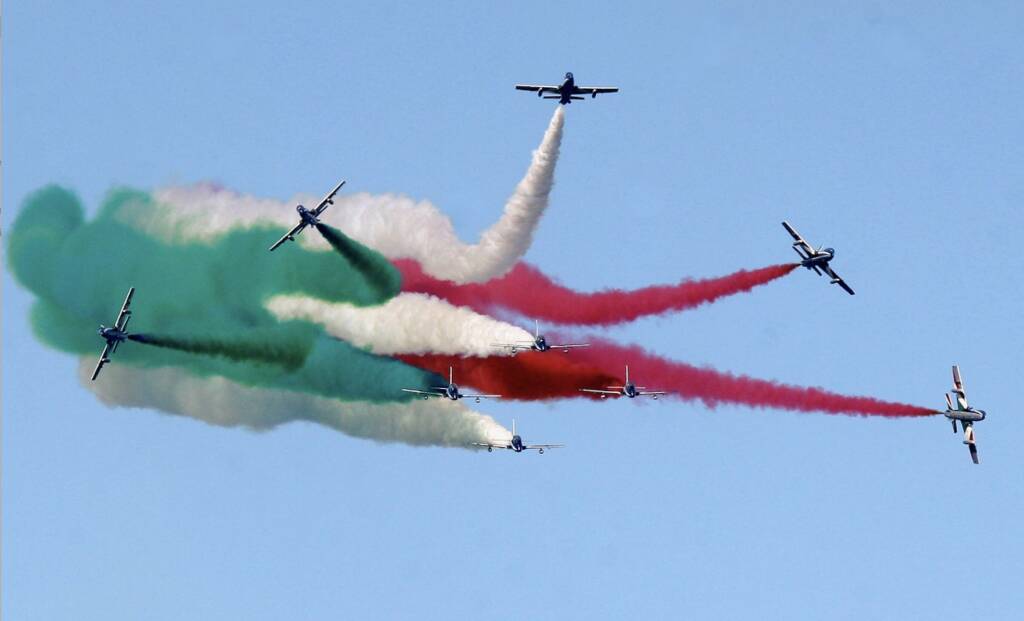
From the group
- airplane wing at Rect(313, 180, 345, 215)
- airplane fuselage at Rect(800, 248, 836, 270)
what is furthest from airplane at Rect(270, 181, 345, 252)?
airplane fuselage at Rect(800, 248, 836, 270)

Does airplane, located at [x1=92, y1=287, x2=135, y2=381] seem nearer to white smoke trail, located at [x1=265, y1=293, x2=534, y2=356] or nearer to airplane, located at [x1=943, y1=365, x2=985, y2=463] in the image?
white smoke trail, located at [x1=265, y1=293, x2=534, y2=356]

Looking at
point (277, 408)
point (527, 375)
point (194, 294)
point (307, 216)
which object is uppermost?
point (307, 216)

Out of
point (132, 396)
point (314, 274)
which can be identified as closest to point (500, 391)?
point (314, 274)

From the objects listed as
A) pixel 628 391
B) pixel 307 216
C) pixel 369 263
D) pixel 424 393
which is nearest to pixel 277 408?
pixel 424 393

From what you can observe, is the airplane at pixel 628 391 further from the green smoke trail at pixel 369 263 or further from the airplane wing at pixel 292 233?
the airplane wing at pixel 292 233

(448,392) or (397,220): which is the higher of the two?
(397,220)

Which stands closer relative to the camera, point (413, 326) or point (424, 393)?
point (424, 393)

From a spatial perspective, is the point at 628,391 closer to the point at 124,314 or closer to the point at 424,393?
the point at 424,393
